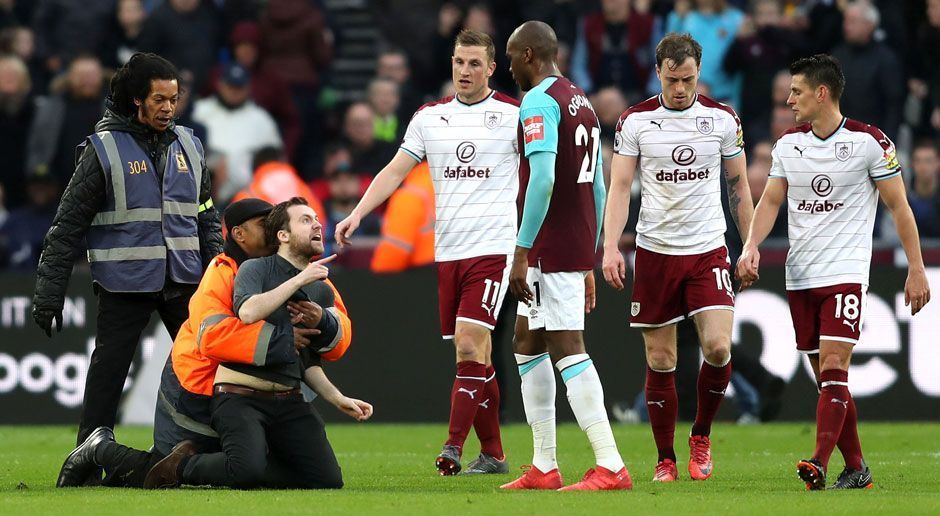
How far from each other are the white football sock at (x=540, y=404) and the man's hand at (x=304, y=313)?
1.10m

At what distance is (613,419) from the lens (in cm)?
1486

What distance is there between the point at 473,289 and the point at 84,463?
2560mm

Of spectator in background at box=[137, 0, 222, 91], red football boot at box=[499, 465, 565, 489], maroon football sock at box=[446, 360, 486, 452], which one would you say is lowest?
red football boot at box=[499, 465, 565, 489]

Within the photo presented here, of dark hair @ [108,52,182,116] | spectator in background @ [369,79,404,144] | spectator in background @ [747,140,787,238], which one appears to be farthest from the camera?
spectator in background @ [369,79,404,144]

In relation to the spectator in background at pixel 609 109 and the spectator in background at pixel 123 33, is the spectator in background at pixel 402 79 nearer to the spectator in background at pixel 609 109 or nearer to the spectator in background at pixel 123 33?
the spectator in background at pixel 609 109

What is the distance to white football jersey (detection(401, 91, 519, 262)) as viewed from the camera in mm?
10406

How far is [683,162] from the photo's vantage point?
970 cm

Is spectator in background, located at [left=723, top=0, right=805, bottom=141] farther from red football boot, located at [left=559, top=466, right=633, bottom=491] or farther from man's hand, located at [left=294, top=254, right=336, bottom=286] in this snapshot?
man's hand, located at [left=294, top=254, right=336, bottom=286]

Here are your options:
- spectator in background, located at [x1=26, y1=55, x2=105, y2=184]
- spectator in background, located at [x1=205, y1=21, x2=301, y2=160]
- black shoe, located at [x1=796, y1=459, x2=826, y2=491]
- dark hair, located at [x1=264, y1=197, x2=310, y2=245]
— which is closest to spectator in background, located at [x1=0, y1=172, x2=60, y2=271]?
spectator in background, located at [x1=26, y1=55, x2=105, y2=184]

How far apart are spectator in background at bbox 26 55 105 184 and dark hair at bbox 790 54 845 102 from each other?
10.4 metres

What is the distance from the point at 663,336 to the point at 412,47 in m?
11.7

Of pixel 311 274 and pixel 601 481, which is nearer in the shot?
pixel 311 274

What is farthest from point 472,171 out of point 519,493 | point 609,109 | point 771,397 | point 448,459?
point 609,109

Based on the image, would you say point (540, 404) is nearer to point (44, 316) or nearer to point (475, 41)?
point (475, 41)
